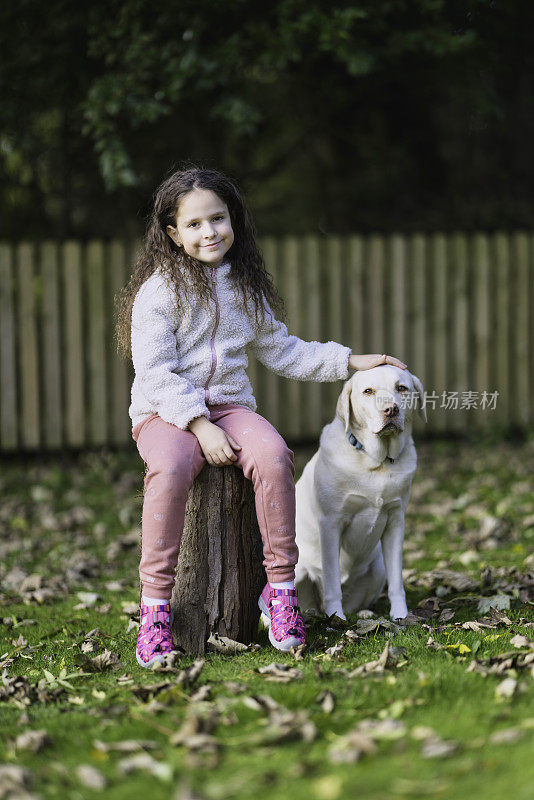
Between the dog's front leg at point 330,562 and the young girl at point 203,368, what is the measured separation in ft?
1.32

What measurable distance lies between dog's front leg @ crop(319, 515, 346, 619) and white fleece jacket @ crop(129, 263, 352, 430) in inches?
26.0

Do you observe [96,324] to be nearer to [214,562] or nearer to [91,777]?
[214,562]

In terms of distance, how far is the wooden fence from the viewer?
843 cm

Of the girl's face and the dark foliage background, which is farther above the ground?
the dark foliage background

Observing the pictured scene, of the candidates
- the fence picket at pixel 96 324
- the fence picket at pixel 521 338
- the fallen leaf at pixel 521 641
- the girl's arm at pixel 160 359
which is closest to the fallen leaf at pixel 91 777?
the girl's arm at pixel 160 359

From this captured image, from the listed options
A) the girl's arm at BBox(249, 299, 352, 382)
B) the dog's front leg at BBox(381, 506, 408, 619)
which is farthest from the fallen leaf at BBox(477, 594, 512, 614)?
the girl's arm at BBox(249, 299, 352, 382)

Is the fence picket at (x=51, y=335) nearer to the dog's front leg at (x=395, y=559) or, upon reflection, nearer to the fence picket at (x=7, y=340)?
the fence picket at (x=7, y=340)

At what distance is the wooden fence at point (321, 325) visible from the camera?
8.43 meters

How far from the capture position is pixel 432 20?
8250 mm

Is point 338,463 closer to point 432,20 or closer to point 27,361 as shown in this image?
point 27,361

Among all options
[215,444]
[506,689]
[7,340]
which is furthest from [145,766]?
[7,340]

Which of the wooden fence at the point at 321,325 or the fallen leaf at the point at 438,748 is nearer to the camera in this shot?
the fallen leaf at the point at 438,748

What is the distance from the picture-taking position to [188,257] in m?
3.63

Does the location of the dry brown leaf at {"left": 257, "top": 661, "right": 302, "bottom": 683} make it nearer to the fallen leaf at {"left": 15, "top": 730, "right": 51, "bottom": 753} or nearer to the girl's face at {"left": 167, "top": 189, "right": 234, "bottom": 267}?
the fallen leaf at {"left": 15, "top": 730, "right": 51, "bottom": 753}
